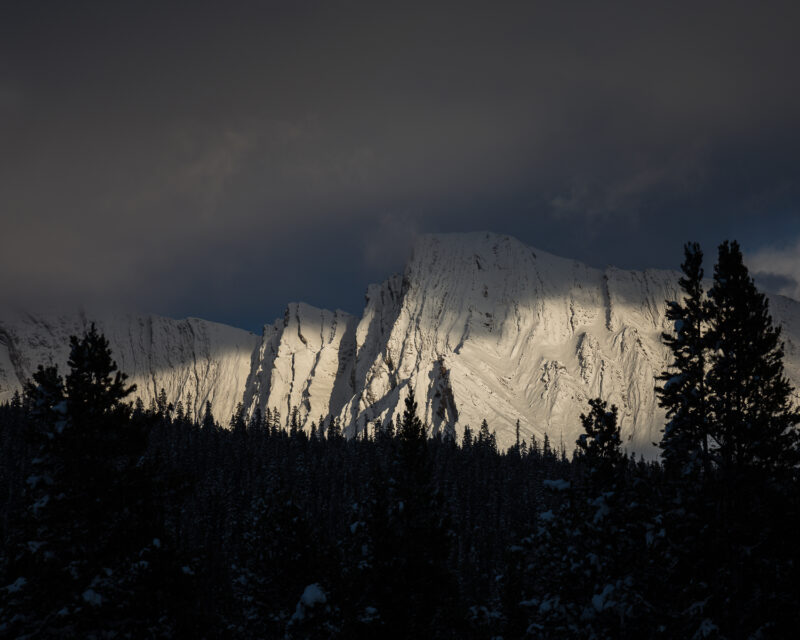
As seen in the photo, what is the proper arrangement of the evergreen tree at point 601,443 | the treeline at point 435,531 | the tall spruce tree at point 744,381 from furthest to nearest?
the evergreen tree at point 601,443
the tall spruce tree at point 744,381
the treeline at point 435,531

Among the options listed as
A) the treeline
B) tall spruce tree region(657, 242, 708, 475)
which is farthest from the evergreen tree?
tall spruce tree region(657, 242, 708, 475)

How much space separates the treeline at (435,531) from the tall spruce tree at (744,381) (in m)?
0.07

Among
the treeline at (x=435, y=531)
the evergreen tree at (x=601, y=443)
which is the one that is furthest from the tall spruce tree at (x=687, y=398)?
the evergreen tree at (x=601, y=443)

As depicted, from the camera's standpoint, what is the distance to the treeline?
1623cm

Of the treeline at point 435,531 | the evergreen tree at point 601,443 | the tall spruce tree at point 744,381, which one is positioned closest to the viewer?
the treeline at point 435,531

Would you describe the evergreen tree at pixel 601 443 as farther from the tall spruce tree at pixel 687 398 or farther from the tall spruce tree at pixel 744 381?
the tall spruce tree at pixel 744 381

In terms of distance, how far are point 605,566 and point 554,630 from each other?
3394 mm

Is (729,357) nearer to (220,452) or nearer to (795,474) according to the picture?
(795,474)

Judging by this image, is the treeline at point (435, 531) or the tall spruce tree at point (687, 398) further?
the tall spruce tree at point (687, 398)

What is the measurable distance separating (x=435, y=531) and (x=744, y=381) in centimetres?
1192

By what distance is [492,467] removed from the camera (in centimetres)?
11156

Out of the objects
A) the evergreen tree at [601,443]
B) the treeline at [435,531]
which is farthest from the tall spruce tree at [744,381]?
the evergreen tree at [601,443]

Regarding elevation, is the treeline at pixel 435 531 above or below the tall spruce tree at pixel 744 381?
below

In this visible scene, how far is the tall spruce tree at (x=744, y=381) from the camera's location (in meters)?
21.3
